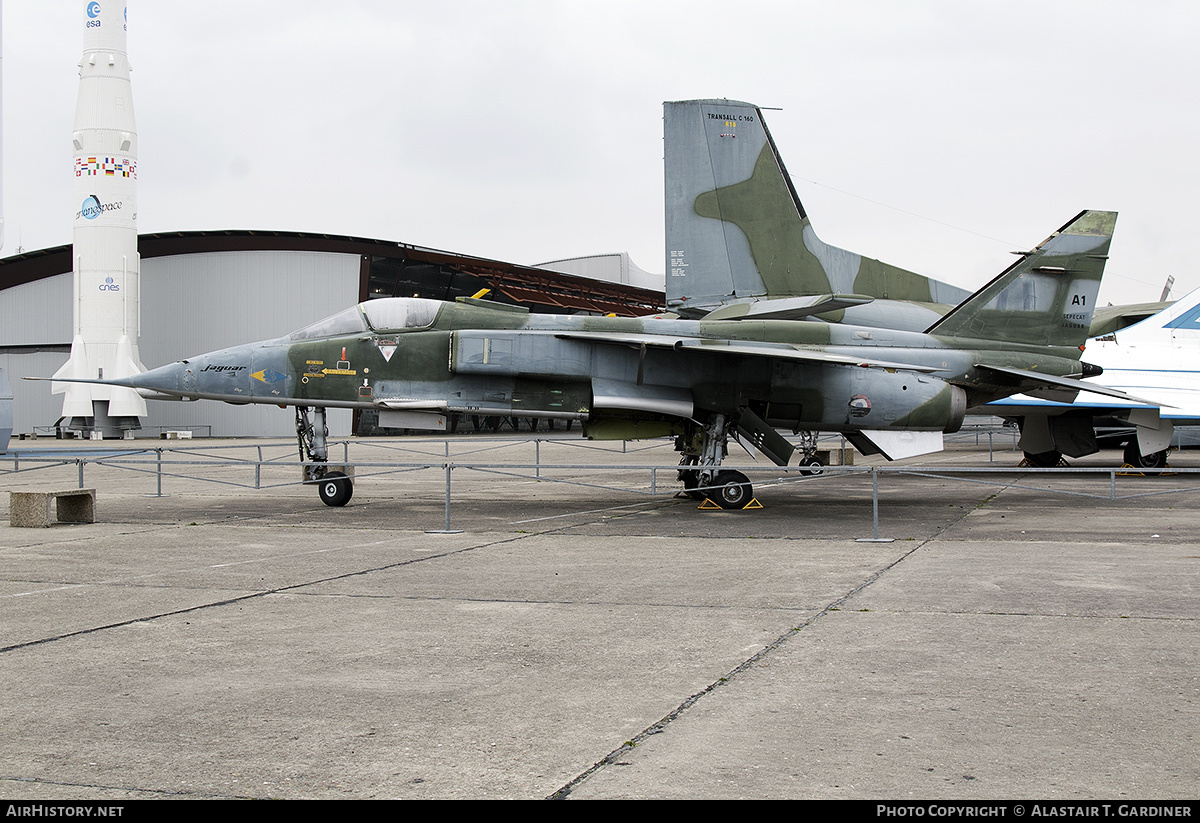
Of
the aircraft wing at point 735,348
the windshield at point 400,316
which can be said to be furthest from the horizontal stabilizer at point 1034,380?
the windshield at point 400,316

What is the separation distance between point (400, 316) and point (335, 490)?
2630 mm

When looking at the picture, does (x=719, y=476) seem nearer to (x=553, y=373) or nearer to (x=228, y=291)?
(x=553, y=373)

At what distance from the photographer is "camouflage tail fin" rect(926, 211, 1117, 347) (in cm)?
1416

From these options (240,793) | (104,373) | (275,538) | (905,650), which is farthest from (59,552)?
(104,373)

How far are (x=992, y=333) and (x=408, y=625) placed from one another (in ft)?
37.4

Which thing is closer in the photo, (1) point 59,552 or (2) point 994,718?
(2) point 994,718

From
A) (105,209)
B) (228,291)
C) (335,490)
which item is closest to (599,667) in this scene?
(335,490)

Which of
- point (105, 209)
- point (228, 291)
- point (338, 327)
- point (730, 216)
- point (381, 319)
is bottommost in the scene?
point (338, 327)

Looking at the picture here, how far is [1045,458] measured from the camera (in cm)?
2097

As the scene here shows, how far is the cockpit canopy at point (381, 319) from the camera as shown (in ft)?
42.5

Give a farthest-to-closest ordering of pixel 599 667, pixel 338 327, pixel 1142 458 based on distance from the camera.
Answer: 1. pixel 1142 458
2. pixel 338 327
3. pixel 599 667

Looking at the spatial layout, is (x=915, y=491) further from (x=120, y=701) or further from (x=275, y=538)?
(x=120, y=701)

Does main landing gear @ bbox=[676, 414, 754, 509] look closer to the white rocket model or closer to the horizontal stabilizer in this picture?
the horizontal stabilizer

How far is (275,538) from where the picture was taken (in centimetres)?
977
